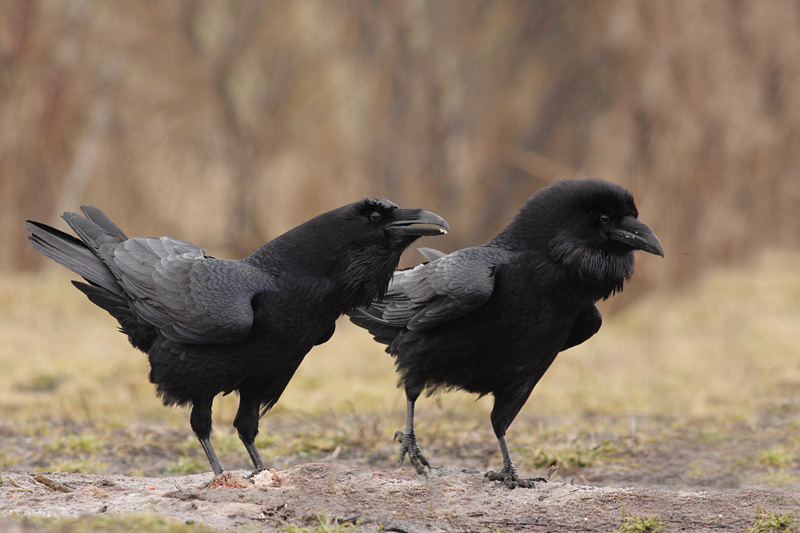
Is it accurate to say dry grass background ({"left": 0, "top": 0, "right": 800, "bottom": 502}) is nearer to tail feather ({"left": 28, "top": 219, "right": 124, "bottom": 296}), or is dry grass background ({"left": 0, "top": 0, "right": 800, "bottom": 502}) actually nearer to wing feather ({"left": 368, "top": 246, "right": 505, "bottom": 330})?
wing feather ({"left": 368, "top": 246, "right": 505, "bottom": 330})

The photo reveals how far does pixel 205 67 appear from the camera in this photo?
1149 centimetres

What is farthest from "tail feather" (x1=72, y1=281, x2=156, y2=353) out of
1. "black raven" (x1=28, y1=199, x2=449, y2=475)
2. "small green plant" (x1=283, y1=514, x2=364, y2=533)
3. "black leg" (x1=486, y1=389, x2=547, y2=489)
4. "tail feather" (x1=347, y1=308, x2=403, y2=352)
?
"black leg" (x1=486, y1=389, x2=547, y2=489)

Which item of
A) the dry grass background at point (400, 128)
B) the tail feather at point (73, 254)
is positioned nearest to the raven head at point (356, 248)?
the tail feather at point (73, 254)

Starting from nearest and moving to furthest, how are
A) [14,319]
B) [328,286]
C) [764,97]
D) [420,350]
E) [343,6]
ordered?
1. [328,286]
2. [420,350]
3. [14,319]
4. [343,6]
5. [764,97]

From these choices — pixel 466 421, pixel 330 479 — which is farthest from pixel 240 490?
pixel 466 421

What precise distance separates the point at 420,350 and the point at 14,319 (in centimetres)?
676

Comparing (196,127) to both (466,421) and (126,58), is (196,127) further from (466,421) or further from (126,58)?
(466,421)

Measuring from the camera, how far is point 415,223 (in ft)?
14.1

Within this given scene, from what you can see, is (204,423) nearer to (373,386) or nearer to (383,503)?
(383,503)

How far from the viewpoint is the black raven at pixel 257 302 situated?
418 cm

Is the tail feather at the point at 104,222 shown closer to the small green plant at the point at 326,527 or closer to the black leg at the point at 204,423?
the black leg at the point at 204,423

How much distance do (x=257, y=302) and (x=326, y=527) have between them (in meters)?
1.24

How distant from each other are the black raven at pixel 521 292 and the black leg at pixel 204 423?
3.41ft

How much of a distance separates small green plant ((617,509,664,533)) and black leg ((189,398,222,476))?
1964 millimetres
